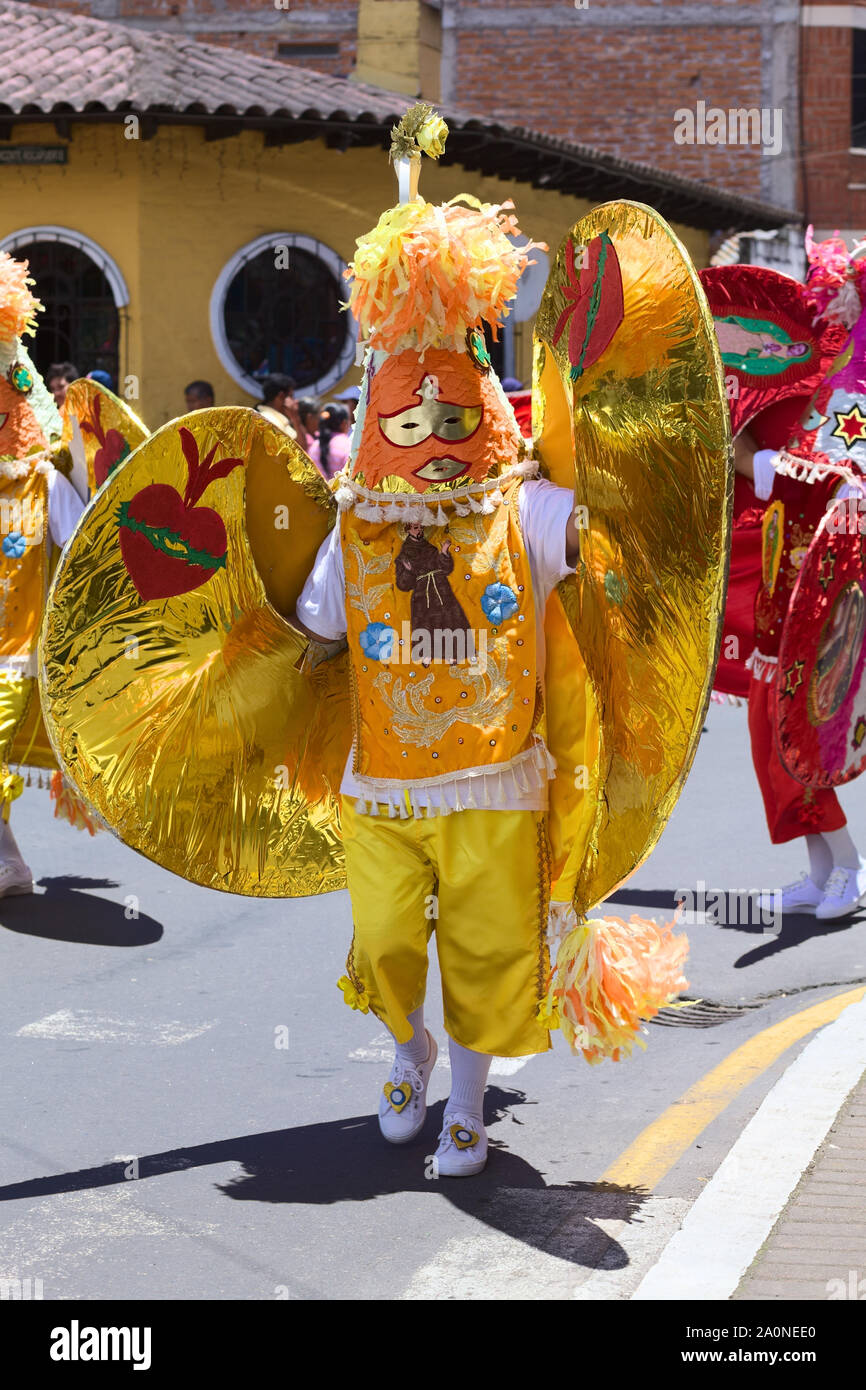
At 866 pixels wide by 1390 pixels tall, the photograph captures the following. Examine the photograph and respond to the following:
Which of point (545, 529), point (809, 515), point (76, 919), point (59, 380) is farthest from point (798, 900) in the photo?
point (59, 380)

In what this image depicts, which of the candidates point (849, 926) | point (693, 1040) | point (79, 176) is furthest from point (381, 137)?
point (693, 1040)

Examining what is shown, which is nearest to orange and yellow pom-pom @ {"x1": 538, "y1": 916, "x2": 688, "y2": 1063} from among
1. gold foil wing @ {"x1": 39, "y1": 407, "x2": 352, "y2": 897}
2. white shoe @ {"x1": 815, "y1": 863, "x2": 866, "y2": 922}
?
gold foil wing @ {"x1": 39, "y1": 407, "x2": 352, "y2": 897}

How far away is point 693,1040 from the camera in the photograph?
206 inches

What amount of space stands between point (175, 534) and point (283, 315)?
12.4 m

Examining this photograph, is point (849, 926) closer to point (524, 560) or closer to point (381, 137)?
point (524, 560)

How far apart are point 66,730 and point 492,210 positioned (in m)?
1.62

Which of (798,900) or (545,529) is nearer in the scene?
(545,529)

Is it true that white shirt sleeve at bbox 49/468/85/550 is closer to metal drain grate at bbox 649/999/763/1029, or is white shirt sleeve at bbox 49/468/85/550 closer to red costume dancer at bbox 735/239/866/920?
red costume dancer at bbox 735/239/866/920

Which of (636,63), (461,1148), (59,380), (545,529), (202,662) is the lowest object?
(461,1148)

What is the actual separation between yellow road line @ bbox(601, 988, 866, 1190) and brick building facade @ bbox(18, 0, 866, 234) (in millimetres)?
20378

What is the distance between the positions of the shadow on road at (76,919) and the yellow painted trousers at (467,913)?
2.37m

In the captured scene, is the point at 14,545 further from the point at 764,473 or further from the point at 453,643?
the point at 453,643

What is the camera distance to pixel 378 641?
13.5ft

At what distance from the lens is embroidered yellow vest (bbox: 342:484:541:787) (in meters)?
4.04
